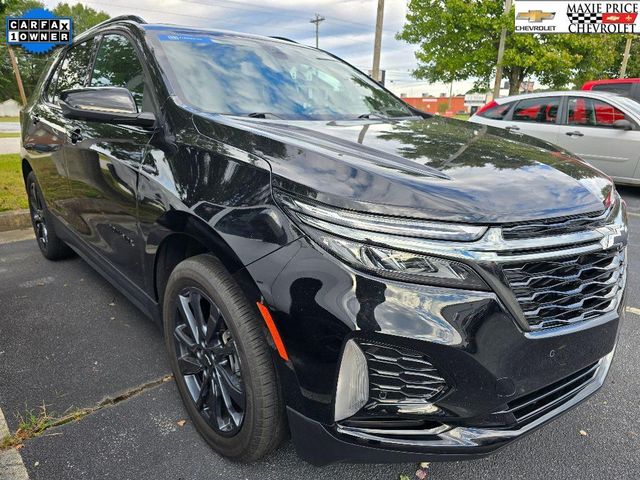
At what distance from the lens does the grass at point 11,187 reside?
17.3ft

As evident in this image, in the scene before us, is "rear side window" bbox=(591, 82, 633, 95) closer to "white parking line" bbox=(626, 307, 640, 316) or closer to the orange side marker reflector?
"white parking line" bbox=(626, 307, 640, 316)

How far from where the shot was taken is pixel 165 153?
6.54 feet

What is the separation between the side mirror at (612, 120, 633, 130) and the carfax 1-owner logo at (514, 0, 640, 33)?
13.5 metres

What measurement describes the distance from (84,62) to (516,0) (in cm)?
1895

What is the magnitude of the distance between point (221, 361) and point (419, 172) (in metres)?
1.01

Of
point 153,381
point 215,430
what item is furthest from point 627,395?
point 153,381

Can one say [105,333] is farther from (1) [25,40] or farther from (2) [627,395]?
(1) [25,40]

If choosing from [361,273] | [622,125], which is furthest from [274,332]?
[622,125]

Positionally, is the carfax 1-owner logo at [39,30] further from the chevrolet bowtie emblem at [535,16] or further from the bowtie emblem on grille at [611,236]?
the chevrolet bowtie emblem at [535,16]

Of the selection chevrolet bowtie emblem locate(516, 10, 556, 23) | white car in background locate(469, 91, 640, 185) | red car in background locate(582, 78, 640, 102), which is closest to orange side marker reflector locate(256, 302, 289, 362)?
white car in background locate(469, 91, 640, 185)

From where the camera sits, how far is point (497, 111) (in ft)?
26.2

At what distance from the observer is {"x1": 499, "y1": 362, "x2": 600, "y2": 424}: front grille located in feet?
4.88

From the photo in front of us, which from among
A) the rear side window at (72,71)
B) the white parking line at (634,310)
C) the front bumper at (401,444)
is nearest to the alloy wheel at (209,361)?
the front bumper at (401,444)

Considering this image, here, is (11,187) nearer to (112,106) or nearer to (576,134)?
(112,106)
